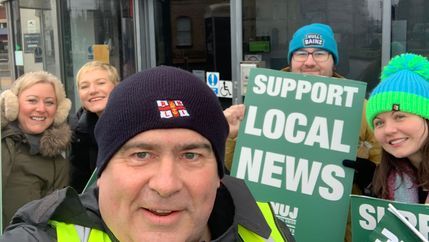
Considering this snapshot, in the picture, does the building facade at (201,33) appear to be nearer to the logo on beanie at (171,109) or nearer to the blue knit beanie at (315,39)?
the blue knit beanie at (315,39)

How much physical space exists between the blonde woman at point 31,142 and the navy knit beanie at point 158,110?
1.64 m

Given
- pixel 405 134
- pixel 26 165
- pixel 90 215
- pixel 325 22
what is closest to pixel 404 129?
pixel 405 134

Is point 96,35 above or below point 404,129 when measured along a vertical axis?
above

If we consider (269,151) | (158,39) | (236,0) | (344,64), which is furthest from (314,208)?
(158,39)

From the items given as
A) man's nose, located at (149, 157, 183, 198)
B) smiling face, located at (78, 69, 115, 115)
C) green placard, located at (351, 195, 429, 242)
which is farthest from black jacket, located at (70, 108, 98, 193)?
man's nose, located at (149, 157, 183, 198)

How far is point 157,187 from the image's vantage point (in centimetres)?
106

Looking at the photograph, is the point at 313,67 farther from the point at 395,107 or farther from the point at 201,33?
the point at 201,33

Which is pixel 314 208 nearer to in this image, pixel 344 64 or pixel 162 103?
pixel 162 103

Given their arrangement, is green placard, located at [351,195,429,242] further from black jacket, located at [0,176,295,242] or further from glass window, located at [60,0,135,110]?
glass window, located at [60,0,135,110]

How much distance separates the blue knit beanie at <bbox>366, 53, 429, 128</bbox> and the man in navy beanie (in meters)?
1.03

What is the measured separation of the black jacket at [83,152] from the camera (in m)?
2.97

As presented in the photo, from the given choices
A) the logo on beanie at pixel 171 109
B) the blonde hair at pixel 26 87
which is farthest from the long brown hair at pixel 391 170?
the blonde hair at pixel 26 87

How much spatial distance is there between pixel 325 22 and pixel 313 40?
2.16m

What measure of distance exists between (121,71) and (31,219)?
5479 mm
